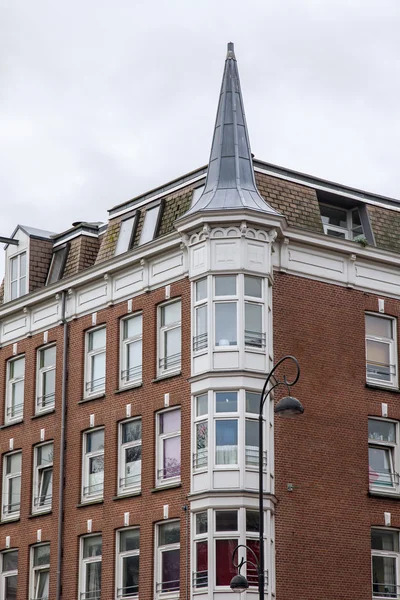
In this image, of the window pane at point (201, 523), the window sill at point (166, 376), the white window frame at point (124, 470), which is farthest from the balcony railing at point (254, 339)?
the white window frame at point (124, 470)

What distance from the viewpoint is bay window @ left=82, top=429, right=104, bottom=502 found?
47656 millimetres

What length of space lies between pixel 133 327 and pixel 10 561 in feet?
33.4

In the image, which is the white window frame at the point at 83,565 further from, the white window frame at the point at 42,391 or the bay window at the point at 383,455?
the bay window at the point at 383,455

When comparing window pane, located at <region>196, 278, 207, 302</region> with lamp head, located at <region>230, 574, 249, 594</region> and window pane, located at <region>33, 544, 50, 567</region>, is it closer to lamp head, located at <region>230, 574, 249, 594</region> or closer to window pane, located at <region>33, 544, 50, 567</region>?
lamp head, located at <region>230, 574, 249, 594</region>

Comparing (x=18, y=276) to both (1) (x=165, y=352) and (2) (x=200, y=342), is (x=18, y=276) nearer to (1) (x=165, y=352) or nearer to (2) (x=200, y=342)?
(1) (x=165, y=352)

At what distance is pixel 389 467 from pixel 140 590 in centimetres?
900

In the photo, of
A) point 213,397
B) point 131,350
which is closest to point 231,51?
point 131,350

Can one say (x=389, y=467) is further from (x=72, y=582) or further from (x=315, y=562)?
(x=72, y=582)

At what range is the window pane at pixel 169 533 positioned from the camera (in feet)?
143

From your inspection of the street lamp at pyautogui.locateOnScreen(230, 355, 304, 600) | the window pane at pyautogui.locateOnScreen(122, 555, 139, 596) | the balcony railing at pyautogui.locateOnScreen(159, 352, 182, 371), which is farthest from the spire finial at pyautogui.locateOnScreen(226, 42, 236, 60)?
the window pane at pyautogui.locateOnScreen(122, 555, 139, 596)

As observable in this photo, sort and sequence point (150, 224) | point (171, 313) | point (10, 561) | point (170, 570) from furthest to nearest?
point (10, 561)
point (150, 224)
point (171, 313)
point (170, 570)

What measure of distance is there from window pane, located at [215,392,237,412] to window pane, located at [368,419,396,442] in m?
A: 5.80

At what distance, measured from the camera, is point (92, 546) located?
4728 cm

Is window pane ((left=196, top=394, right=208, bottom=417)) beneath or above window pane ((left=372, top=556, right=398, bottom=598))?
above
